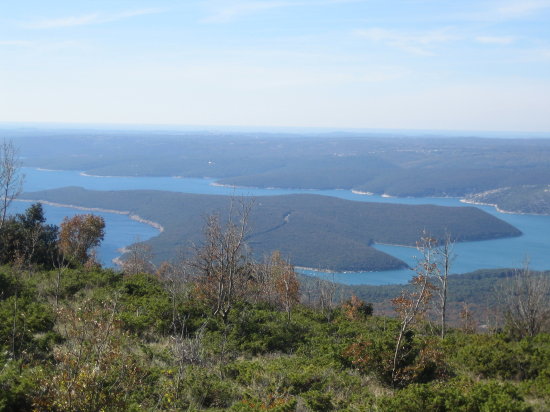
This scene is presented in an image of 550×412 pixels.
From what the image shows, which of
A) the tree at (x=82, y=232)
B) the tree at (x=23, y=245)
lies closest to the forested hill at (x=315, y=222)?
the tree at (x=82, y=232)

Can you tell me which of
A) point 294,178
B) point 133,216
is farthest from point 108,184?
point 294,178

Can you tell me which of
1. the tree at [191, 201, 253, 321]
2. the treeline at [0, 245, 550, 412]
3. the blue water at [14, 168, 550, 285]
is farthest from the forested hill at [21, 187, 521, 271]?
the treeline at [0, 245, 550, 412]

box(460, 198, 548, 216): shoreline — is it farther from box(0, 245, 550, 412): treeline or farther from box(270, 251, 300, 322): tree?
box(0, 245, 550, 412): treeline

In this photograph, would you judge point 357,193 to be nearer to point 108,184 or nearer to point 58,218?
point 108,184

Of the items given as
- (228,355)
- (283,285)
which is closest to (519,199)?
(283,285)

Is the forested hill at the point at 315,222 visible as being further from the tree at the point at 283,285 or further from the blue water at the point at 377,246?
the tree at the point at 283,285

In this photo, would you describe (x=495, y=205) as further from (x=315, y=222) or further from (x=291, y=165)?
(x=291, y=165)
